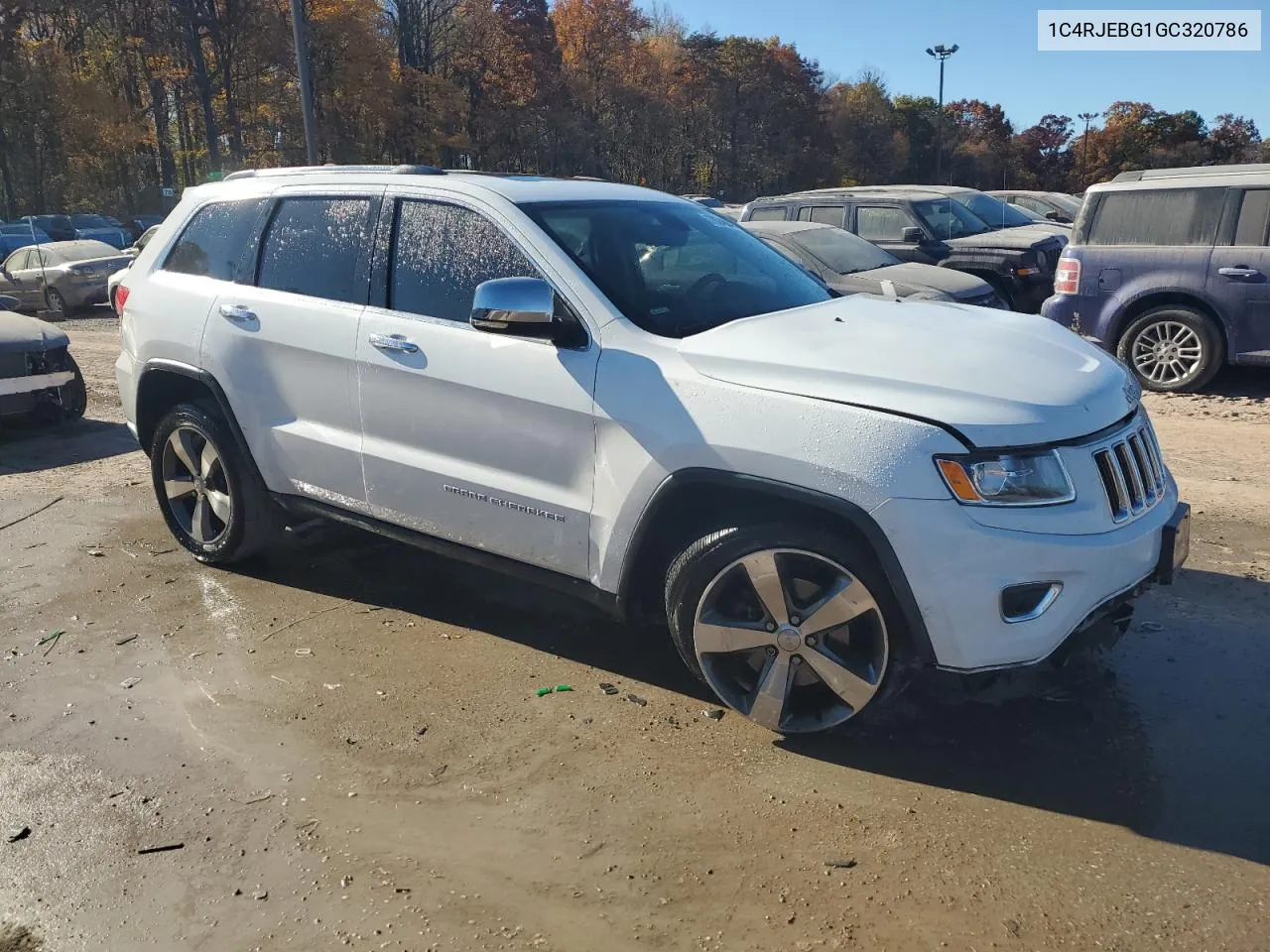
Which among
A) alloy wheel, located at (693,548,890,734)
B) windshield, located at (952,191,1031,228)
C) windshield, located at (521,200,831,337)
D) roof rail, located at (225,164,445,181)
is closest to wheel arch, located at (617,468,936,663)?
alloy wheel, located at (693,548,890,734)

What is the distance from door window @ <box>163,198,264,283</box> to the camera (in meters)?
4.81

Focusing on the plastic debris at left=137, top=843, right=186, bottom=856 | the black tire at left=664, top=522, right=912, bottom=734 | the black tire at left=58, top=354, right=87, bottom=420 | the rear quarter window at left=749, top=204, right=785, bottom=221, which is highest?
the rear quarter window at left=749, top=204, right=785, bottom=221

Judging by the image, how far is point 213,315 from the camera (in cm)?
475

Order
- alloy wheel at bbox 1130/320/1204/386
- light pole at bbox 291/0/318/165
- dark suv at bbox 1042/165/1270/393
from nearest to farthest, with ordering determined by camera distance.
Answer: dark suv at bbox 1042/165/1270/393 → alloy wheel at bbox 1130/320/1204/386 → light pole at bbox 291/0/318/165

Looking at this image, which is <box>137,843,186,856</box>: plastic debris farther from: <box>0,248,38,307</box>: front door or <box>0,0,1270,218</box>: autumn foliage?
<box>0,0,1270,218</box>: autumn foliage

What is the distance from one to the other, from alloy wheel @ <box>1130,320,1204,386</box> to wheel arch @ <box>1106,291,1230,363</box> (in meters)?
0.16

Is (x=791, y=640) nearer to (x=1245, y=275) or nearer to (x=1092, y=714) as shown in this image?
(x=1092, y=714)

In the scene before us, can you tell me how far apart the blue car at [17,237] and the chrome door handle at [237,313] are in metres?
24.7

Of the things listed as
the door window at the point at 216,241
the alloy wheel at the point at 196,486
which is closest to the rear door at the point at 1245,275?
the door window at the point at 216,241

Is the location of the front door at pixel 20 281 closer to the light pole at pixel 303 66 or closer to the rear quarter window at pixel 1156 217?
the light pole at pixel 303 66

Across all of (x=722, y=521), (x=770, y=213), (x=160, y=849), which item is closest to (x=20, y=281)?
(x=770, y=213)

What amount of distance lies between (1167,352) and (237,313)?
7659mm

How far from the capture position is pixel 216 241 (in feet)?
16.2

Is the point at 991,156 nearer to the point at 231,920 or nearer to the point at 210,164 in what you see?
the point at 210,164
